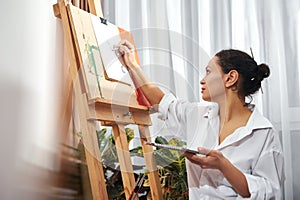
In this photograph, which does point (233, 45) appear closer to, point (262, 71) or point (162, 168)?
point (262, 71)

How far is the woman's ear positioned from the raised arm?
24cm

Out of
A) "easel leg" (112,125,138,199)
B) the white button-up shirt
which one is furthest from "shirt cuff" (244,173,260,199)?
"easel leg" (112,125,138,199)

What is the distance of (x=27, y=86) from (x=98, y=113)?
356 mm

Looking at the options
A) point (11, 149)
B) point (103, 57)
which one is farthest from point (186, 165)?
point (11, 149)

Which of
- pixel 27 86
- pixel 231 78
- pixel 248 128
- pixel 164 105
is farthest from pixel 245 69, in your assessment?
pixel 27 86

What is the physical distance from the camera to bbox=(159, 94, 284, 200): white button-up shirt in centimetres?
158

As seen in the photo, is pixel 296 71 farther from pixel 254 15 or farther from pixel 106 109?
pixel 106 109

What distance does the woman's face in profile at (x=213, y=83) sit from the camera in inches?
66.7

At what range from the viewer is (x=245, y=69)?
66.0 inches

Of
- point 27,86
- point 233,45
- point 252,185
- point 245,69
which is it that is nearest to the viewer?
point 252,185

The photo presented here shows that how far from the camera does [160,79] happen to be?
185 centimetres

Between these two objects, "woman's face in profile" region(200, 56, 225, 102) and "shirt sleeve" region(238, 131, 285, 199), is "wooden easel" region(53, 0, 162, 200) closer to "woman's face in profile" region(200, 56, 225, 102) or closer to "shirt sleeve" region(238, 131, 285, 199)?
"woman's face in profile" region(200, 56, 225, 102)

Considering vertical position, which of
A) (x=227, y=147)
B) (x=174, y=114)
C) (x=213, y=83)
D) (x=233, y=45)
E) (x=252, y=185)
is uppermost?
(x=233, y=45)

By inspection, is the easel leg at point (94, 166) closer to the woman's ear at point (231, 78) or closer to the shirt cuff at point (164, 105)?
the shirt cuff at point (164, 105)
